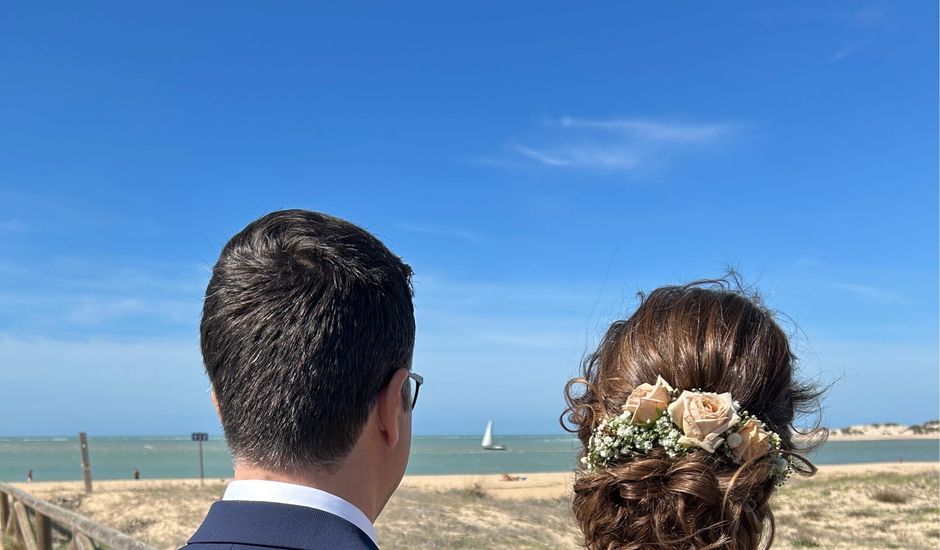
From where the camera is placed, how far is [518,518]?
1434 centimetres

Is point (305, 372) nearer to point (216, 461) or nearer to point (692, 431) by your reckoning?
point (692, 431)

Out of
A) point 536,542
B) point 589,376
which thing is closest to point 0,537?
point 536,542

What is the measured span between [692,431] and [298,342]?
0.95 metres

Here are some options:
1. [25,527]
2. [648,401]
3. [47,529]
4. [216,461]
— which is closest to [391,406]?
[648,401]

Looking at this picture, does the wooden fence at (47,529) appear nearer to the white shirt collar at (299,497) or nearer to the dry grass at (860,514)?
the white shirt collar at (299,497)

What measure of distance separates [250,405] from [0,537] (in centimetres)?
968

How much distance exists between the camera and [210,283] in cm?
133

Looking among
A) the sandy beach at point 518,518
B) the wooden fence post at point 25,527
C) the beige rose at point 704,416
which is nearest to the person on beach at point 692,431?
the beige rose at point 704,416

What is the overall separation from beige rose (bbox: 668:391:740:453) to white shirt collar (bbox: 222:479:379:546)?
816 millimetres

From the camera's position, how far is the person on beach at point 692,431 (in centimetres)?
174

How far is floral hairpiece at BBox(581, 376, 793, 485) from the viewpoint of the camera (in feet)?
5.60

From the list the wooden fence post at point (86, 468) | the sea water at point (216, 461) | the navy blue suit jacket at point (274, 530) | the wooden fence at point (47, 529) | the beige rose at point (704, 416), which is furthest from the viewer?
the sea water at point (216, 461)

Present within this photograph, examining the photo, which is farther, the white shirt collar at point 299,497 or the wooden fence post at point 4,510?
the wooden fence post at point 4,510

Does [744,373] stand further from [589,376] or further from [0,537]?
[0,537]
